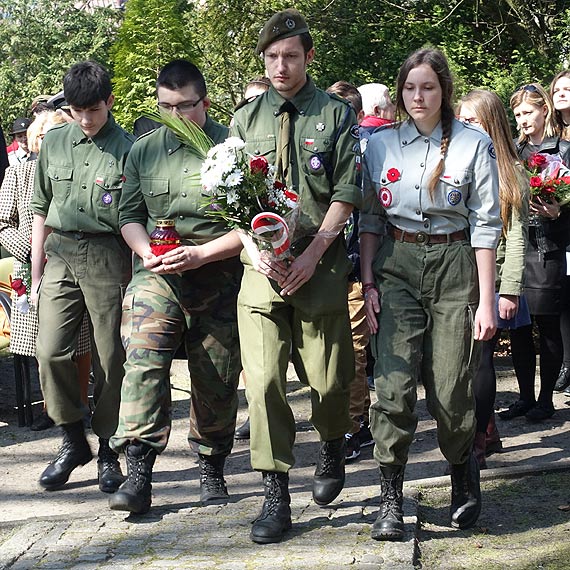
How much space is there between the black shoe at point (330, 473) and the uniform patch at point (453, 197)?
129cm

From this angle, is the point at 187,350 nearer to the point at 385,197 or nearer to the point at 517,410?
the point at 385,197

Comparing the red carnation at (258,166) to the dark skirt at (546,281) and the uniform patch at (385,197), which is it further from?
the dark skirt at (546,281)

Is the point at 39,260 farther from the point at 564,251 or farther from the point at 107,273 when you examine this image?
the point at 564,251

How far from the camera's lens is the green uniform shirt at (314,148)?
16.5 feet

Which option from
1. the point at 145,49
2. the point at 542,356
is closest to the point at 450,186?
the point at 542,356

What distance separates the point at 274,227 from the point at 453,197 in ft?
2.76

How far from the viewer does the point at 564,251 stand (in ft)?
24.7

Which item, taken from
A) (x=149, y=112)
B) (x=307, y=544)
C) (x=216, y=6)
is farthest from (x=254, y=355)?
(x=216, y=6)

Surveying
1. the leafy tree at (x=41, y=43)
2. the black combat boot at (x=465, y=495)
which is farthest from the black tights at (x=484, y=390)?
the leafy tree at (x=41, y=43)

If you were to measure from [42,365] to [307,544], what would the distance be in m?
2.11

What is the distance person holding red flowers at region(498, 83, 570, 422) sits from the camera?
295 inches

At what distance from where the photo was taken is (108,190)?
6.04 metres

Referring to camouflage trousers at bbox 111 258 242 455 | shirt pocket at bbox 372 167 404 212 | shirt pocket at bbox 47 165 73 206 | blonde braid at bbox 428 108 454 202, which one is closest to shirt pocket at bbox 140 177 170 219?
camouflage trousers at bbox 111 258 242 455

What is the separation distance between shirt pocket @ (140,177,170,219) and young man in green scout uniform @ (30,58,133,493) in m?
0.52
